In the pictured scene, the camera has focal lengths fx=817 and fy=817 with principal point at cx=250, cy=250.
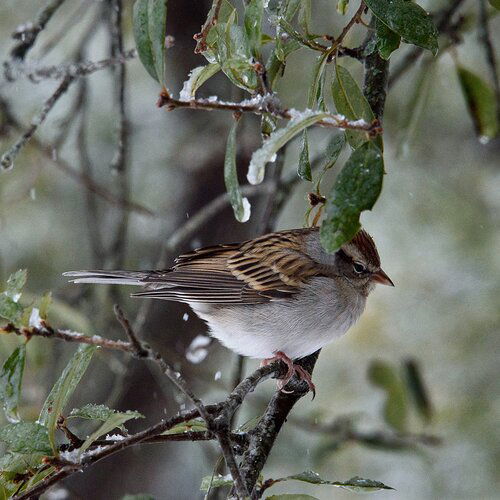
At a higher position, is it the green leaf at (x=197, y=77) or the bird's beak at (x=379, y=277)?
the bird's beak at (x=379, y=277)

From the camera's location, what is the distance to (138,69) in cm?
572

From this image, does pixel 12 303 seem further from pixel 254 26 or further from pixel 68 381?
pixel 254 26

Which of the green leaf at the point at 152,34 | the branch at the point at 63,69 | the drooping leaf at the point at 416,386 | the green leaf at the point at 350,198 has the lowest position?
the green leaf at the point at 350,198

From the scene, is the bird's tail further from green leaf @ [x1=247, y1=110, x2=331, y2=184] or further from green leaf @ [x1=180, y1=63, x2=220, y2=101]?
green leaf @ [x1=247, y1=110, x2=331, y2=184]

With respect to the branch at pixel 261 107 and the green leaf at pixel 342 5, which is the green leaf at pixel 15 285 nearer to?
the branch at pixel 261 107

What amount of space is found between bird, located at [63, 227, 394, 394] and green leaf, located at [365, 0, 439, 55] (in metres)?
1.41

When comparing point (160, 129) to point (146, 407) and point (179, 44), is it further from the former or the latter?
point (146, 407)

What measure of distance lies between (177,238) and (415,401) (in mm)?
1315

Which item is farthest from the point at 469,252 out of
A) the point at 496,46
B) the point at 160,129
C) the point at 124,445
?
the point at 124,445

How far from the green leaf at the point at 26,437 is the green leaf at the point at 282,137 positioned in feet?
2.29

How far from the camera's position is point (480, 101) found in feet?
11.0

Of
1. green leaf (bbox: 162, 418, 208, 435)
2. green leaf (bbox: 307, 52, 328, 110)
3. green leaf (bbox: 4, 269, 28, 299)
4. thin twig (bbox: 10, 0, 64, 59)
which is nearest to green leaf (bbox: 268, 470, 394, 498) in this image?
green leaf (bbox: 162, 418, 208, 435)

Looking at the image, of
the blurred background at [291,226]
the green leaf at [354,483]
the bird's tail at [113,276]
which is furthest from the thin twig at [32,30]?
the green leaf at [354,483]

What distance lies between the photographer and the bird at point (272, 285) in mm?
3057
